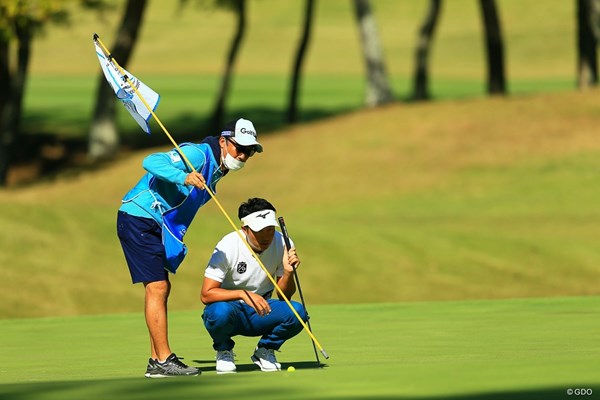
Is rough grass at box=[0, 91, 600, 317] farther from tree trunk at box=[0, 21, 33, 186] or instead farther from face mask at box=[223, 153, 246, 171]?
face mask at box=[223, 153, 246, 171]

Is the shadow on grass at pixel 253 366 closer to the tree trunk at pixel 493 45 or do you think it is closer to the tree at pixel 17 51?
the tree at pixel 17 51

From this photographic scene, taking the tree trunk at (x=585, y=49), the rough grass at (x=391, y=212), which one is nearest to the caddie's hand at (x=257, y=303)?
the rough grass at (x=391, y=212)

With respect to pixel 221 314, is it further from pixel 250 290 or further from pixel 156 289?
pixel 156 289

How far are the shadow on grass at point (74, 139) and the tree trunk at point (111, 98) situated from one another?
0.69 metres

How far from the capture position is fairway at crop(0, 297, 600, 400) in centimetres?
756

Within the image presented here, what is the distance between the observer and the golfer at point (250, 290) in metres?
9.91

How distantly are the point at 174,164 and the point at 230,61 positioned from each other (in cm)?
4132

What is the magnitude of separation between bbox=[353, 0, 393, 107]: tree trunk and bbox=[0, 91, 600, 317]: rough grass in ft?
10.8

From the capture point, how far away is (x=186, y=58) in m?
97.2

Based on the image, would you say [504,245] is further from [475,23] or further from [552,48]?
[475,23]

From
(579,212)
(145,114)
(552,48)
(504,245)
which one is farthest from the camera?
(552,48)

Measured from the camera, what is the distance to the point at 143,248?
1005 centimetres

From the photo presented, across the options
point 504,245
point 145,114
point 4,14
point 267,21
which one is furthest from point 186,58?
point 145,114

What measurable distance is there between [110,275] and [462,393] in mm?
14962
